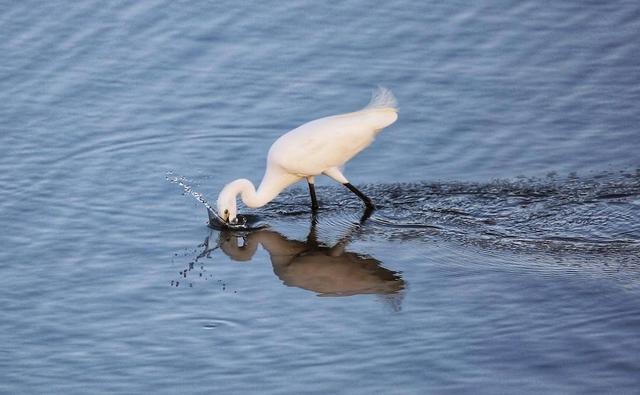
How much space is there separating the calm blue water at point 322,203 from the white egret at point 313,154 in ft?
1.07

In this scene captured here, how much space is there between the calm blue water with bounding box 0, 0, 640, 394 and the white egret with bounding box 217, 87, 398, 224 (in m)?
0.33

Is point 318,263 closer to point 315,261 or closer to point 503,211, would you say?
point 315,261

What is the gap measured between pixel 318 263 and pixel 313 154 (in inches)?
48.3

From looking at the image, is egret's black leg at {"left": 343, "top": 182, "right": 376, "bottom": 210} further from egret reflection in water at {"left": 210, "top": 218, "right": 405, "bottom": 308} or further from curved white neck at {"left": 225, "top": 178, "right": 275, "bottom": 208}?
curved white neck at {"left": 225, "top": 178, "right": 275, "bottom": 208}

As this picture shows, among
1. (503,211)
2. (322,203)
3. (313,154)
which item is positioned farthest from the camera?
(322,203)

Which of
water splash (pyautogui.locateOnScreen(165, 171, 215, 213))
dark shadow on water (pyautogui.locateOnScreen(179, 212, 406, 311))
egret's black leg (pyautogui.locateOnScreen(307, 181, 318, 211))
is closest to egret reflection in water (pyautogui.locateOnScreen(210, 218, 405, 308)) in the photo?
dark shadow on water (pyautogui.locateOnScreen(179, 212, 406, 311))

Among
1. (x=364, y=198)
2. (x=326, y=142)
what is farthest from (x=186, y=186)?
(x=364, y=198)

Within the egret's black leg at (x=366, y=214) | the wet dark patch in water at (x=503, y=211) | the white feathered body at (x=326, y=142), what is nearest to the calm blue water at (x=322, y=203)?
the wet dark patch in water at (x=503, y=211)

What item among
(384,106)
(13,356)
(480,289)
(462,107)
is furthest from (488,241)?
(13,356)

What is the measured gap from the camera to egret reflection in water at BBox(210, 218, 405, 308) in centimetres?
1154

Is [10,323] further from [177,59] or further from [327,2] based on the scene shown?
[327,2]

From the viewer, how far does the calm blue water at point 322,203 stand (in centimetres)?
1014

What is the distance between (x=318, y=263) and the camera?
12.2 meters

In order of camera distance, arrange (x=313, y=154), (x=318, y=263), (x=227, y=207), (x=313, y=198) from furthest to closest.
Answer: (x=313, y=198) < (x=313, y=154) < (x=227, y=207) < (x=318, y=263)
